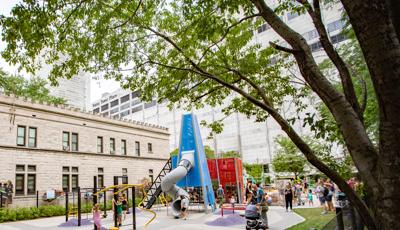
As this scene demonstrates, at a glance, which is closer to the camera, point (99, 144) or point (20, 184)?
point (20, 184)

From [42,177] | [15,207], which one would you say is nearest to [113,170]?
[42,177]

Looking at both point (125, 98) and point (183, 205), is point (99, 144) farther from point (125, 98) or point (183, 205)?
point (125, 98)

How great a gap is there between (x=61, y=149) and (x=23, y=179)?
4.29 meters

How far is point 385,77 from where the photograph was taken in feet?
9.64

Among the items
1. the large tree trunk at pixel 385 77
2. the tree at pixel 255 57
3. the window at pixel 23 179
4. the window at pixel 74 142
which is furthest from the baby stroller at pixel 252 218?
the window at pixel 74 142

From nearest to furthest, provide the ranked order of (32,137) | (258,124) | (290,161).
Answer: (32,137), (290,161), (258,124)

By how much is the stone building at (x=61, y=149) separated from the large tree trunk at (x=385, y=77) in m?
27.5

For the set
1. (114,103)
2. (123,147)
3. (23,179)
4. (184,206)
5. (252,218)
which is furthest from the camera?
(114,103)

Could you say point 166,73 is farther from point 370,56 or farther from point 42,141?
point 42,141

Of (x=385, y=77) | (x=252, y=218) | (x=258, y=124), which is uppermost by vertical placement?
(x=258, y=124)

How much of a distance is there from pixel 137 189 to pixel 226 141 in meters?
40.0

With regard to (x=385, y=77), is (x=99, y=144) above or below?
above

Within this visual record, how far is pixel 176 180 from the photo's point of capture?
21828mm

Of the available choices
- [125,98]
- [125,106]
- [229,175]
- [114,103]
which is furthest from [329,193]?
[114,103]
